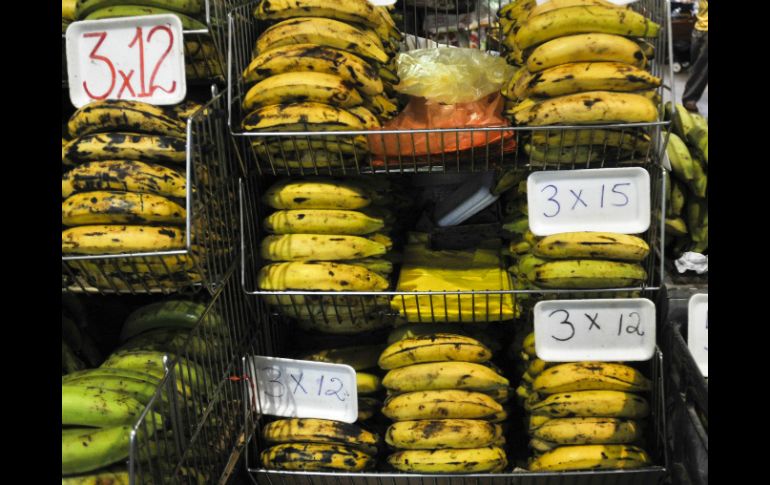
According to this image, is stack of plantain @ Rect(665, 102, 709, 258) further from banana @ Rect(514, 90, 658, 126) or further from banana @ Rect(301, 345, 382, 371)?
banana @ Rect(301, 345, 382, 371)

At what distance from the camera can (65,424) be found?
1.05 m

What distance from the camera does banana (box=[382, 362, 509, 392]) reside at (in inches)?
51.8

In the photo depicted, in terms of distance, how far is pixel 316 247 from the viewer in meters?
1.30

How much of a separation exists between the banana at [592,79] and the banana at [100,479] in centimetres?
94

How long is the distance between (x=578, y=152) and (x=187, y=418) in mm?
858

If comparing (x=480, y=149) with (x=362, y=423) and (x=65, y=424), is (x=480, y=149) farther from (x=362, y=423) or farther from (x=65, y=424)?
(x=65, y=424)

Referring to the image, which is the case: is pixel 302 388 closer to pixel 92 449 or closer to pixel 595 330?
pixel 92 449

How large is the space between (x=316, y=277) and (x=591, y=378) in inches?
22.4

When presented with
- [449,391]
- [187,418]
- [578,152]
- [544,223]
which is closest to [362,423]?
[449,391]

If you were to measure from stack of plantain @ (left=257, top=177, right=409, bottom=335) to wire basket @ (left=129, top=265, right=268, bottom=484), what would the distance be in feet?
0.35

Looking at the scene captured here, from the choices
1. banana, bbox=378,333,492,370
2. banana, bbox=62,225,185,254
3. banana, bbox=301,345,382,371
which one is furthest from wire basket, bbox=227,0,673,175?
banana, bbox=301,345,382,371

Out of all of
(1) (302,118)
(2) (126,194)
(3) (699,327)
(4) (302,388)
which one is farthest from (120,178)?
(3) (699,327)

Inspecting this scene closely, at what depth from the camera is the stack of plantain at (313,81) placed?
120 centimetres

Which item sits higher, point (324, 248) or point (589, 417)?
point (324, 248)
